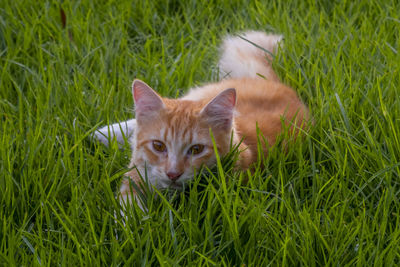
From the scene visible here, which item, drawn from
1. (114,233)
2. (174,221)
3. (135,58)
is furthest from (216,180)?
(135,58)

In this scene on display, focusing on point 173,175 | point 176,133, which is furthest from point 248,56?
point 173,175

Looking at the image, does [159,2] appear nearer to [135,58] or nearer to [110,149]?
[135,58]

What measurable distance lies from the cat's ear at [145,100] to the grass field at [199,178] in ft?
0.86

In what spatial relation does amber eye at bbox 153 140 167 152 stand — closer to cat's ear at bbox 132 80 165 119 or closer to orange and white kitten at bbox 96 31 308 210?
orange and white kitten at bbox 96 31 308 210

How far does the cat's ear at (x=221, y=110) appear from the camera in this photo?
2592 millimetres

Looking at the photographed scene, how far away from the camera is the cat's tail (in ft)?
12.2

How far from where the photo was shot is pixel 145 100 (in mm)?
2676

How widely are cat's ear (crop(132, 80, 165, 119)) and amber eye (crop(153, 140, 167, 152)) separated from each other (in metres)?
0.16

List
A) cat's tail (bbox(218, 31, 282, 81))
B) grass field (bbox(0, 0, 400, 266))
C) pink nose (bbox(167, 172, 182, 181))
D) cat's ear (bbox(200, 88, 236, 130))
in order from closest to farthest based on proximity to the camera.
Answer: grass field (bbox(0, 0, 400, 266)), pink nose (bbox(167, 172, 182, 181)), cat's ear (bbox(200, 88, 236, 130)), cat's tail (bbox(218, 31, 282, 81))

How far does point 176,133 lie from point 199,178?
30 cm

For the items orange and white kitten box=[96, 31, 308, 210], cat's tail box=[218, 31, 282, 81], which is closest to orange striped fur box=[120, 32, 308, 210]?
orange and white kitten box=[96, 31, 308, 210]

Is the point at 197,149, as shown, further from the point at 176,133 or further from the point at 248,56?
the point at 248,56

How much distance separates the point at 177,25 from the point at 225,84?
109 cm

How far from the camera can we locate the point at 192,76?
3.66 metres
